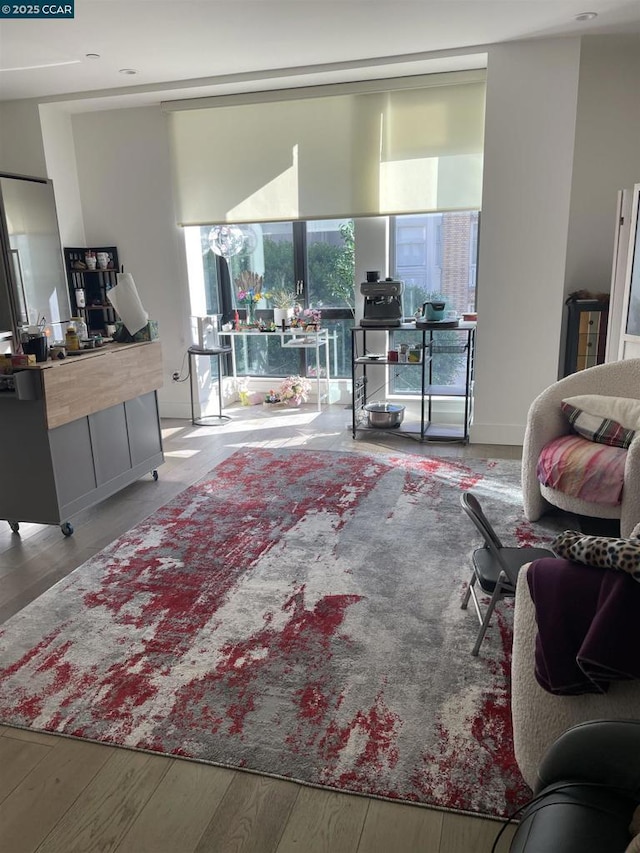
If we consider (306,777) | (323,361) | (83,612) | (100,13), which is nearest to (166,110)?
(100,13)

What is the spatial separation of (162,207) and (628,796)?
5587mm

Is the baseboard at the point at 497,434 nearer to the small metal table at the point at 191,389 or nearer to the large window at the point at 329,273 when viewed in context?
the large window at the point at 329,273

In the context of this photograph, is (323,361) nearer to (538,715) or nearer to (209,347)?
(209,347)

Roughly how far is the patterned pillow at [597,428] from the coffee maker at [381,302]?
76.7 inches

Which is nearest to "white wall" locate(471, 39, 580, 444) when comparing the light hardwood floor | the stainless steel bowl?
the stainless steel bowl

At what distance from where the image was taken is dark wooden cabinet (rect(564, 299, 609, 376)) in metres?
4.52

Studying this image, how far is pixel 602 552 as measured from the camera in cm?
155

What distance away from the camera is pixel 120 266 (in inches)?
234

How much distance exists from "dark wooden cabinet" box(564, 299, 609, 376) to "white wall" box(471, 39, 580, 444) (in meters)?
0.11

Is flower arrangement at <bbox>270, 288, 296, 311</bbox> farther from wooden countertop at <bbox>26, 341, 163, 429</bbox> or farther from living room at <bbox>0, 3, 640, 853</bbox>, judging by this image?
wooden countertop at <bbox>26, 341, 163, 429</bbox>

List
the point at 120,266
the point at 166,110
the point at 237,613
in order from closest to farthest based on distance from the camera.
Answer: the point at 237,613 < the point at 166,110 < the point at 120,266

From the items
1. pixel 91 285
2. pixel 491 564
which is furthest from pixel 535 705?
pixel 91 285

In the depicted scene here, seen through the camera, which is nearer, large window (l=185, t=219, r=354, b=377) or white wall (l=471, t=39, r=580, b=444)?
white wall (l=471, t=39, r=580, b=444)

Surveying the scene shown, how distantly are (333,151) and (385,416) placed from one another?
87.7 inches
